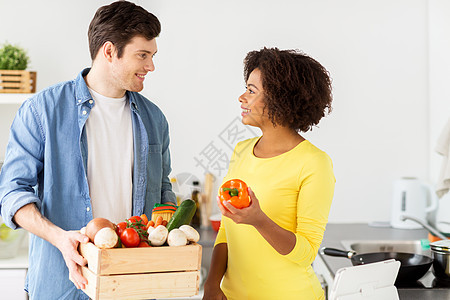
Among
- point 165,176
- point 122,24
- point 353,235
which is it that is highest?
point 122,24

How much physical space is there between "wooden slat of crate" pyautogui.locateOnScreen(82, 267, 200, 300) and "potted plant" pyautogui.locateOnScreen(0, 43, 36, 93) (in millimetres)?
1854

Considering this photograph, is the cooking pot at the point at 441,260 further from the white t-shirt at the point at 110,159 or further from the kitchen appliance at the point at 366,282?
the white t-shirt at the point at 110,159

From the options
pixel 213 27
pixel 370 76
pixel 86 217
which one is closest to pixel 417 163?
pixel 370 76

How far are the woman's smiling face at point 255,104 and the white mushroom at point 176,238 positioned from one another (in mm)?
387

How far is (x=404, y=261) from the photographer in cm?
222

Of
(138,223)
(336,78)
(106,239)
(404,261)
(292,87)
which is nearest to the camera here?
(106,239)

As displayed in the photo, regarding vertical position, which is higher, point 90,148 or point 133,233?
point 90,148

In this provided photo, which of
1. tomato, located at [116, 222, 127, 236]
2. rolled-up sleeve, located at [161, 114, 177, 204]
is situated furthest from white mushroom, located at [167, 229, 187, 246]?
rolled-up sleeve, located at [161, 114, 177, 204]

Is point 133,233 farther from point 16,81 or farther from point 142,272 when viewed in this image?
point 16,81

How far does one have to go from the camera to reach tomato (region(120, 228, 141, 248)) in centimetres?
127

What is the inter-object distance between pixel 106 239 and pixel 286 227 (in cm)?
47

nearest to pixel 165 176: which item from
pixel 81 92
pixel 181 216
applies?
pixel 81 92

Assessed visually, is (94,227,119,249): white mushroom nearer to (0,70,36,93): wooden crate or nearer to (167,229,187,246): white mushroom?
(167,229,187,246): white mushroom

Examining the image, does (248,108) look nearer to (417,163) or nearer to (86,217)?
(86,217)
